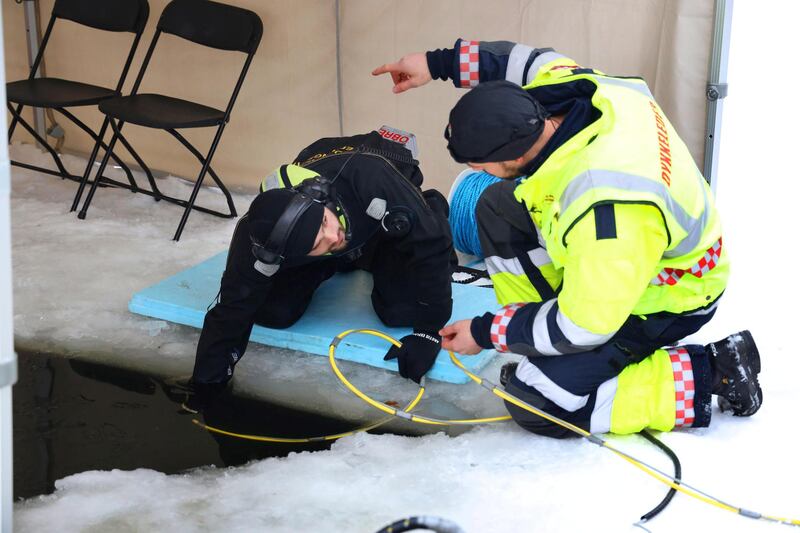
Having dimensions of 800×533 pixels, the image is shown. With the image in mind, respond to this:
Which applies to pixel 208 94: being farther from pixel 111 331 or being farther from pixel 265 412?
pixel 265 412

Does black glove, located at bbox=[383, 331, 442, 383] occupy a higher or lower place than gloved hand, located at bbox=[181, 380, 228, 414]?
higher

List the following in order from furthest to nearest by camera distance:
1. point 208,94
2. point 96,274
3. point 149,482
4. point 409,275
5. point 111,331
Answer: point 208,94 < point 96,274 < point 111,331 < point 409,275 < point 149,482

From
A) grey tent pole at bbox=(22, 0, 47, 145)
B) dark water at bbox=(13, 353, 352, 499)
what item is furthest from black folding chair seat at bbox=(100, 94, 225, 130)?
dark water at bbox=(13, 353, 352, 499)

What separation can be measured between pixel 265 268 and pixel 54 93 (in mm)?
2094

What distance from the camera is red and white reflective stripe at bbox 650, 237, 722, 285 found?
2180 millimetres

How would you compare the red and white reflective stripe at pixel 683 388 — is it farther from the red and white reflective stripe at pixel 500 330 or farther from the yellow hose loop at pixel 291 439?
the yellow hose loop at pixel 291 439

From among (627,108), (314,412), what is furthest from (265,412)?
(627,108)

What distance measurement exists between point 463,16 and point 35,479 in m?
2.25

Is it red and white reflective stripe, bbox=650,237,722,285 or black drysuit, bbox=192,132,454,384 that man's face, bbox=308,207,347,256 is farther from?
red and white reflective stripe, bbox=650,237,722,285

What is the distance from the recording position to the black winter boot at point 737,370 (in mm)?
2291

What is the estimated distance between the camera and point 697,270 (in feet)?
7.15

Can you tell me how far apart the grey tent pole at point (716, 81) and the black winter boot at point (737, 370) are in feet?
3.39

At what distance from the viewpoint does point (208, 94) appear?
4.24m

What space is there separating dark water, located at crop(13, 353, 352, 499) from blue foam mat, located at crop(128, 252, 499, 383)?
1.02ft
